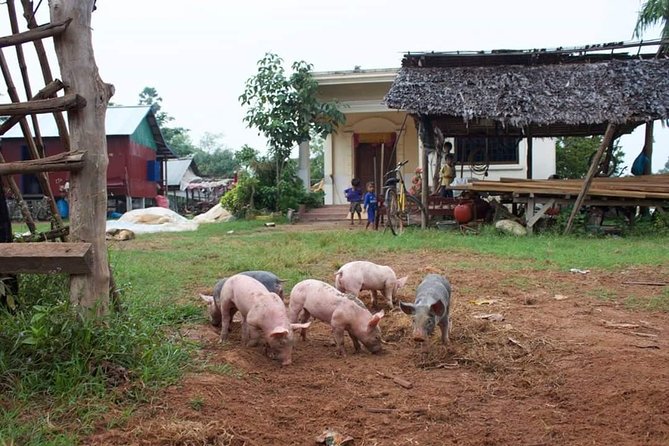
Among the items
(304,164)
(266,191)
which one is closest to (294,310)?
(266,191)

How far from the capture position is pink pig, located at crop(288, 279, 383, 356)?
16.0 ft

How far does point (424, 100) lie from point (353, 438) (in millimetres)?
11658

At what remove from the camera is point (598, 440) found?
3.21 meters

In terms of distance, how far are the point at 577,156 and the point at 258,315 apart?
20198 millimetres

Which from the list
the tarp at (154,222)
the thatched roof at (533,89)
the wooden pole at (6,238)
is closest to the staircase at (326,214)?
the tarp at (154,222)

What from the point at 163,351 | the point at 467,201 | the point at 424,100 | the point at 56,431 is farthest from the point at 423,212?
the point at 56,431

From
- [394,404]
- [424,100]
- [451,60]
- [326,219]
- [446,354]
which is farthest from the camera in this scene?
[326,219]

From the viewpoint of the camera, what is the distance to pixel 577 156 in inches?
871

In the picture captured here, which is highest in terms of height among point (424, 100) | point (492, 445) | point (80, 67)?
point (424, 100)

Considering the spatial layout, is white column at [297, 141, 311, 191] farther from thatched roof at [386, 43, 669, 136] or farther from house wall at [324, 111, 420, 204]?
thatched roof at [386, 43, 669, 136]

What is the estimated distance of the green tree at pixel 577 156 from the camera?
2175 cm

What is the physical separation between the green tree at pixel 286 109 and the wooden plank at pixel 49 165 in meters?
15.2

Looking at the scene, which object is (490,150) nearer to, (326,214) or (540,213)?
(326,214)

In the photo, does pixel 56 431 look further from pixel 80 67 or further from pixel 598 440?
pixel 598 440
